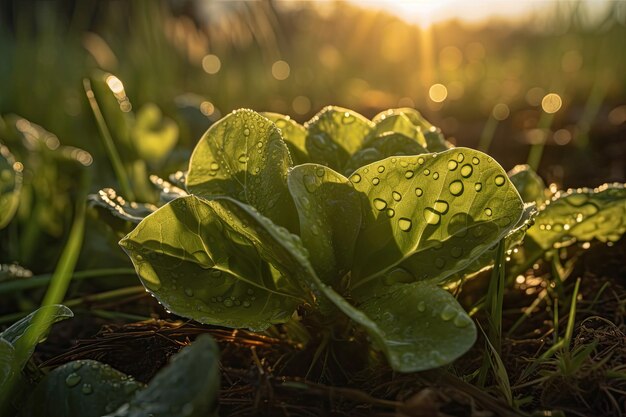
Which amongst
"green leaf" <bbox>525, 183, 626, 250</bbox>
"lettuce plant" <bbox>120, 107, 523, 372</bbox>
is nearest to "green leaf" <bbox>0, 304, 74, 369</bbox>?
"lettuce plant" <bbox>120, 107, 523, 372</bbox>

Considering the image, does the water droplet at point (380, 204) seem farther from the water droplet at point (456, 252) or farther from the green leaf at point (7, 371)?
the green leaf at point (7, 371)

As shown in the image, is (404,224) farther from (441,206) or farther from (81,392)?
(81,392)

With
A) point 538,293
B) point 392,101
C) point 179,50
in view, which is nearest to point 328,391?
point 538,293

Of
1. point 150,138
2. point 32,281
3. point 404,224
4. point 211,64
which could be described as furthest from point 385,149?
point 211,64

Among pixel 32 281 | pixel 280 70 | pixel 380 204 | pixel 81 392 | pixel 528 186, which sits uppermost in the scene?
pixel 380 204

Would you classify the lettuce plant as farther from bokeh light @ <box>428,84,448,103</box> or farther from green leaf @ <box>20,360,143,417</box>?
bokeh light @ <box>428,84,448,103</box>

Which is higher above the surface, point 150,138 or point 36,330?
point 36,330

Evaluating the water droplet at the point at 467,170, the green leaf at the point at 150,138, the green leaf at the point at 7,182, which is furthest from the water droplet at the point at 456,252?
the green leaf at the point at 150,138
